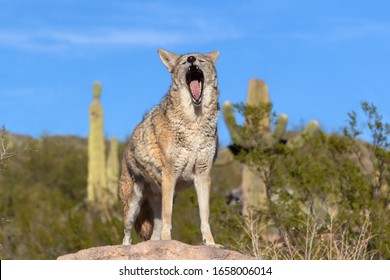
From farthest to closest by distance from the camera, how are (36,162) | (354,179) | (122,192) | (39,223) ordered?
(36,162)
(39,223)
(354,179)
(122,192)

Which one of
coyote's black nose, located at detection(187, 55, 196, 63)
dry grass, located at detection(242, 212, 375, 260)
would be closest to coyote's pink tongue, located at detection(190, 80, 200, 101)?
coyote's black nose, located at detection(187, 55, 196, 63)

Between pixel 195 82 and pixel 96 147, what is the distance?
1978 cm

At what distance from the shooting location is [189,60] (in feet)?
27.7

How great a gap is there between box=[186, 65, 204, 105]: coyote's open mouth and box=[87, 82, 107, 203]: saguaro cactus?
19.3 metres

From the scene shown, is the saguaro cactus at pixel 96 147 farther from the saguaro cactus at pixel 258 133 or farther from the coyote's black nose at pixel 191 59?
the coyote's black nose at pixel 191 59

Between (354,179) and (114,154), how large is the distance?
1595cm

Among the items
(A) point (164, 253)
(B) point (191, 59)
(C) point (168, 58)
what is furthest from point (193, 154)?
(A) point (164, 253)

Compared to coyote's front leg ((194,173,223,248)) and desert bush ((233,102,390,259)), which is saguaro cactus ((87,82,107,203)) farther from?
coyote's front leg ((194,173,223,248))

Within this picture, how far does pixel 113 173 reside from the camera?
30703 millimetres

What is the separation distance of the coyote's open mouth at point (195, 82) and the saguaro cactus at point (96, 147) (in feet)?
63.2

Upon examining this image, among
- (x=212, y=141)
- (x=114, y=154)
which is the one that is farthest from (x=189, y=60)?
(x=114, y=154)

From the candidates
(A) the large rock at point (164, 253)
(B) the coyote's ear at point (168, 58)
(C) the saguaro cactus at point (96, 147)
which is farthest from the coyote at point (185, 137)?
(C) the saguaro cactus at point (96, 147)
